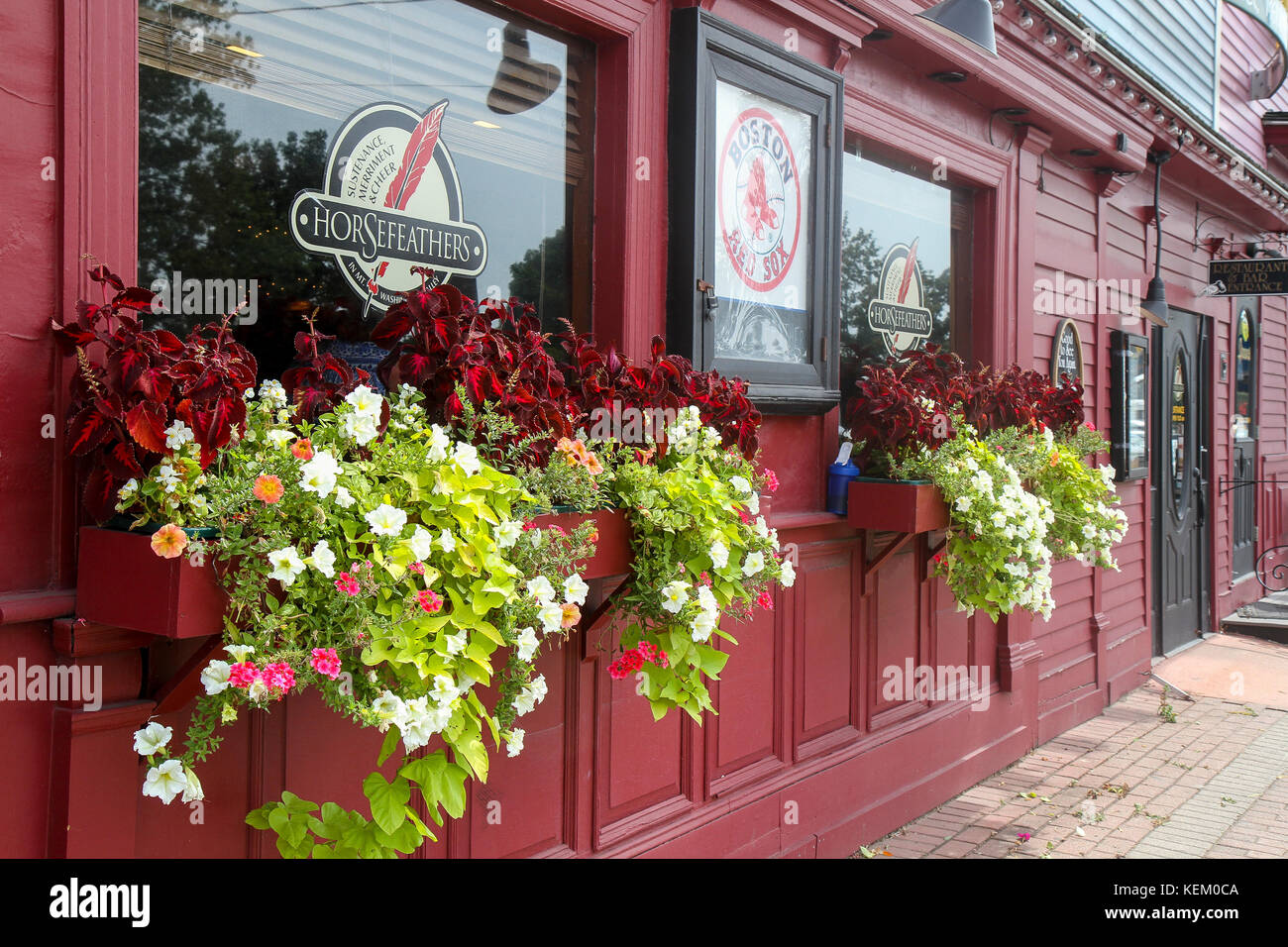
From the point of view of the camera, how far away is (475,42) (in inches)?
129

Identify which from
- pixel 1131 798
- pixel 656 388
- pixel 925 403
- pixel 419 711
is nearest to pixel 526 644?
pixel 419 711

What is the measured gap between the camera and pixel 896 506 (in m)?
4.32

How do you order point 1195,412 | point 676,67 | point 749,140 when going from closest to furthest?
1. point 676,67
2. point 749,140
3. point 1195,412

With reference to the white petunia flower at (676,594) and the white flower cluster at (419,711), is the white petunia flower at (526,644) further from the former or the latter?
the white petunia flower at (676,594)

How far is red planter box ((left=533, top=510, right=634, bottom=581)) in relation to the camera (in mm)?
2814

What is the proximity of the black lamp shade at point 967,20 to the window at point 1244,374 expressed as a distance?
6863mm

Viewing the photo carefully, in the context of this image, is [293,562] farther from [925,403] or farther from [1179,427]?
[1179,427]

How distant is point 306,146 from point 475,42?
2.41 feet

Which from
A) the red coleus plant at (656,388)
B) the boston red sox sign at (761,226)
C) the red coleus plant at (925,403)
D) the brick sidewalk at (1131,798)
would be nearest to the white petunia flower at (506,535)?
the red coleus plant at (656,388)

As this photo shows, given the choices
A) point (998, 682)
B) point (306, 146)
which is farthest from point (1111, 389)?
point (306, 146)

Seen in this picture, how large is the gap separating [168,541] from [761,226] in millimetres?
2669

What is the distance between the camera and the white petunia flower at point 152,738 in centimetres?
202
